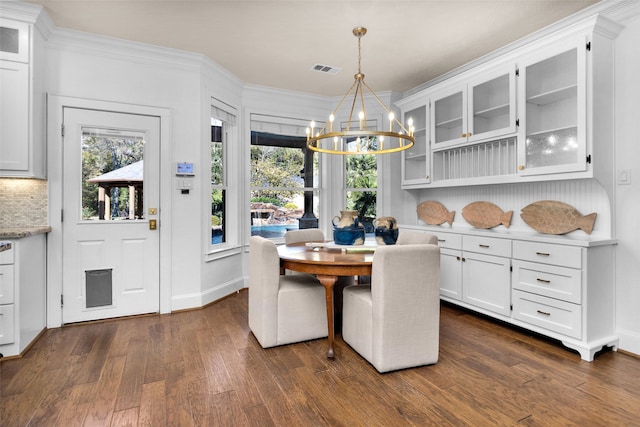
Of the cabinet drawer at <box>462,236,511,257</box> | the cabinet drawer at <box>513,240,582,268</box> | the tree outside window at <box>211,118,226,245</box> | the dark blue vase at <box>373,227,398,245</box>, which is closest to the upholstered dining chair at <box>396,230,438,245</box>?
the dark blue vase at <box>373,227,398,245</box>

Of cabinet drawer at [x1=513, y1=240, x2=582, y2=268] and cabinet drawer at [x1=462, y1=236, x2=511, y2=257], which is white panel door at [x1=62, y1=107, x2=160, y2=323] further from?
cabinet drawer at [x1=513, y1=240, x2=582, y2=268]

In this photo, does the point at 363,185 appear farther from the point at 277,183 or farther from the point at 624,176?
the point at 624,176

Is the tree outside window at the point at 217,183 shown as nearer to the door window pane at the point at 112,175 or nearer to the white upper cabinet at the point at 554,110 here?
the door window pane at the point at 112,175

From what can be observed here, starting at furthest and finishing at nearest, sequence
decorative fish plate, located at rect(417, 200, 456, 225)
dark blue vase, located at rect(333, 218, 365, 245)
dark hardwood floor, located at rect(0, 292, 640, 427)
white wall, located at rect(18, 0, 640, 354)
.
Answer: decorative fish plate, located at rect(417, 200, 456, 225)
dark blue vase, located at rect(333, 218, 365, 245)
white wall, located at rect(18, 0, 640, 354)
dark hardwood floor, located at rect(0, 292, 640, 427)

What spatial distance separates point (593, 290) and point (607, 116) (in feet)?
4.39

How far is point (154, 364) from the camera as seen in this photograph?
243cm

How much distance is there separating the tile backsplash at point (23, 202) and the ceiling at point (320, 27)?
141 centimetres

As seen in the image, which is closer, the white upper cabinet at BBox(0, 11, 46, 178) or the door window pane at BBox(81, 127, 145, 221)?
the white upper cabinet at BBox(0, 11, 46, 178)

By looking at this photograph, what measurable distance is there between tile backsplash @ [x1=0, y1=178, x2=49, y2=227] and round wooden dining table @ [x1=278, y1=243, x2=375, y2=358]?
2.19 m

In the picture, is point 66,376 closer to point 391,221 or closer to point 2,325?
point 2,325

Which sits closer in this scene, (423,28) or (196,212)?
(423,28)

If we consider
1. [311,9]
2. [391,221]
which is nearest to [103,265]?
[391,221]

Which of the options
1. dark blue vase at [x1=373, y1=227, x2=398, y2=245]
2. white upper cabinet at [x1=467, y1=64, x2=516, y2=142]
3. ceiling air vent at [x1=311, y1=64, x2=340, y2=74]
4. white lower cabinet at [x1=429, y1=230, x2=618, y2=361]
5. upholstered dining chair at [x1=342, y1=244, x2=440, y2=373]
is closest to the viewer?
upholstered dining chair at [x1=342, y1=244, x2=440, y2=373]

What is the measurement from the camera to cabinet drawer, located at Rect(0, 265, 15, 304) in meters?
2.47
